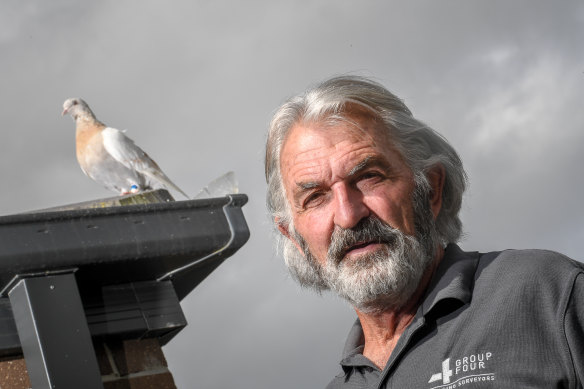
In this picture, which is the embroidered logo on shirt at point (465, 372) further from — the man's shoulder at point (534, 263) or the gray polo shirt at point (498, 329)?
the man's shoulder at point (534, 263)

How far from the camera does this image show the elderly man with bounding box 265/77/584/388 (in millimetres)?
1800

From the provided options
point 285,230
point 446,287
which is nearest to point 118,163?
point 285,230

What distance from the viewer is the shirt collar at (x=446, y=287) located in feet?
6.63

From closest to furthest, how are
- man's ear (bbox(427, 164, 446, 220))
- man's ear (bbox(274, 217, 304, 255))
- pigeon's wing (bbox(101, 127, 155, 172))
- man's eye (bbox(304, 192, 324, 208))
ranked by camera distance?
man's eye (bbox(304, 192, 324, 208))
man's ear (bbox(427, 164, 446, 220))
man's ear (bbox(274, 217, 304, 255))
pigeon's wing (bbox(101, 127, 155, 172))

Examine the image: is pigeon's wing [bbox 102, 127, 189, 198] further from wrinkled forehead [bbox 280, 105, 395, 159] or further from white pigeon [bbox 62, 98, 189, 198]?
wrinkled forehead [bbox 280, 105, 395, 159]

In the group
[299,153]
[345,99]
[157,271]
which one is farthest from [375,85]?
[157,271]

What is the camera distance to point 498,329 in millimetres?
1842

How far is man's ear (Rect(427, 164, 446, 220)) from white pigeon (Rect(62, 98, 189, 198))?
3.43m

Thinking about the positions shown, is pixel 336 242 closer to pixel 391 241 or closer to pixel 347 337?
pixel 391 241

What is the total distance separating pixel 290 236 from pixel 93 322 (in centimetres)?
67

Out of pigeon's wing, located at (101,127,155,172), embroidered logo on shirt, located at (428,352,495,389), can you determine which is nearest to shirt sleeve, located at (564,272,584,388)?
embroidered logo on shirt, located at (428,352,495,389)

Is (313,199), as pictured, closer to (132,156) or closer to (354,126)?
(354,126)

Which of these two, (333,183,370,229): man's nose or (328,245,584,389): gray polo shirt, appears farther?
(333,183,370,229): man's nose

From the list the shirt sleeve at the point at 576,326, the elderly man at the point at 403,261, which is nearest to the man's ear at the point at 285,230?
the elderly man at the point at 403,261
